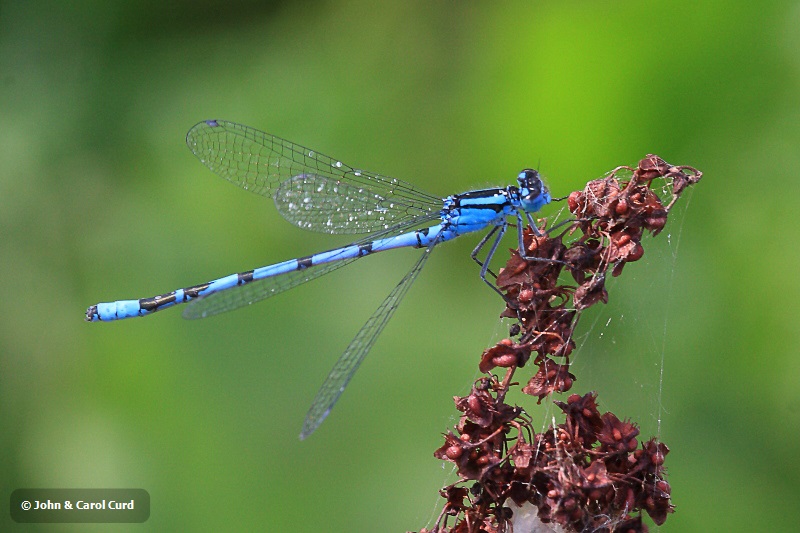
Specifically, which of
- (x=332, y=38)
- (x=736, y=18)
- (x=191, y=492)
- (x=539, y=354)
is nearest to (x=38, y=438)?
(x=191, y=492)

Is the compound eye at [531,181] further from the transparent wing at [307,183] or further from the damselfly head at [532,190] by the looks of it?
the transparent wing at [307,183]

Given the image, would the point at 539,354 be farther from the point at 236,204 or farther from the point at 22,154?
the point at 22,154

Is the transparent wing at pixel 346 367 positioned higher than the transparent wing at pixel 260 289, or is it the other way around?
the transparent wing at pixel 260 289

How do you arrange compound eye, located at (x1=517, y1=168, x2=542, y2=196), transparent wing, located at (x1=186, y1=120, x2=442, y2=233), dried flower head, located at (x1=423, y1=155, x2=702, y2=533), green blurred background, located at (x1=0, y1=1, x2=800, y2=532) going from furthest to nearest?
transparent wing, located at (x1=186, y1=120, x2=442, y2=233) → green blurred background, located at (x1=0, y1=1, x2=800, y2=532) → compound eye, located at (x1=517, y1=168, x2=542, y2=196) → dried flower head, located at (x1=423, y1=155, x2=702, y2=533)

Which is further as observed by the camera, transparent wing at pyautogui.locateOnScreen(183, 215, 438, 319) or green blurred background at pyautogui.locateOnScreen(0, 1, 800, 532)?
green blurred background at pyautogui.locateOnScreen(0, 1, 800, 532)

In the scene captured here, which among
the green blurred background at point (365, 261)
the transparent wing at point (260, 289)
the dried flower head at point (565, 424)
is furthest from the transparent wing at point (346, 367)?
the dried flower head at point (565, 424)

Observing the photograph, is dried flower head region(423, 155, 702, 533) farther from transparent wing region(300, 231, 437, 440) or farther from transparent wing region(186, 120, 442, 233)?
transparent wing region(186, 120, 442, 233)

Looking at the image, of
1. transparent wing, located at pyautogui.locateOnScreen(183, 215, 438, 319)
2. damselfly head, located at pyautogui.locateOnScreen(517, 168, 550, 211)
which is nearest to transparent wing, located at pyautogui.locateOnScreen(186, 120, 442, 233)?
transparent wing, located at pyautogui.locateOnScreen(183, 215, 438, 319)
